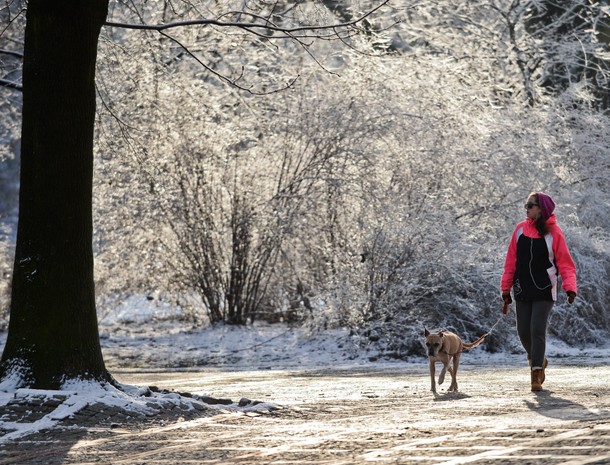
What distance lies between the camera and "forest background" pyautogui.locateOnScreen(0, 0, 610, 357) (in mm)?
16188

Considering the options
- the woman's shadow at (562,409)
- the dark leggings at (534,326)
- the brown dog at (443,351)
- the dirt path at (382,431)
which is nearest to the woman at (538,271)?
the dark leggings at (534,326)

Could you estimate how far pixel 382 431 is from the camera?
7.15 meters

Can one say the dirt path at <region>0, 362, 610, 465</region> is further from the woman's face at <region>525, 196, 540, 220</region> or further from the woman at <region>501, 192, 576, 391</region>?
the woman's face at <region>525, 196, 540, 220</region>

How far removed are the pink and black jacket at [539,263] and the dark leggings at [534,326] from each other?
0.25 feet

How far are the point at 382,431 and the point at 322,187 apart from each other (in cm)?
1089

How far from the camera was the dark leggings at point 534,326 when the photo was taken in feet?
33.4

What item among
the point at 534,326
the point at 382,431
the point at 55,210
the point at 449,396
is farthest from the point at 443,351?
the point at 55,210

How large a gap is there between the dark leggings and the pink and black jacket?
3.0 inches

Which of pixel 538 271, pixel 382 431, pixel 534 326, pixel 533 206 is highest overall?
pixel 533 206

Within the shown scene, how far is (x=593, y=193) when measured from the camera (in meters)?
19.6

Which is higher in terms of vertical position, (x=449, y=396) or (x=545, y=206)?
(x=545, y=206)

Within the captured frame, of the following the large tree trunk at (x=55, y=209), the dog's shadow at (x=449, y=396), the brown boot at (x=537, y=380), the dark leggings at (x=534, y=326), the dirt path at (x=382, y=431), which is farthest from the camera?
the dark leggings at (x=534, y=326)

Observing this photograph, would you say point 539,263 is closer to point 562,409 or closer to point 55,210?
point 562,409

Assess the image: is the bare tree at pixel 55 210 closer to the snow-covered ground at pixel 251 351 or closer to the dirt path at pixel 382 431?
the dirt path at pixel 382 431
